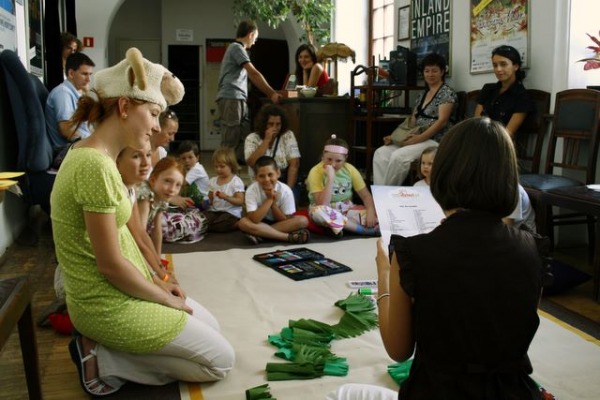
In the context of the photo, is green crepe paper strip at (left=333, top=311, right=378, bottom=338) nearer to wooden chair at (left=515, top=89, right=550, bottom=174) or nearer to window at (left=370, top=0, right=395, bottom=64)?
wooden chair at (left=515, top=89, right=550, bottom=174)

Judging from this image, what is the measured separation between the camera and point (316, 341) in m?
A: 2.45

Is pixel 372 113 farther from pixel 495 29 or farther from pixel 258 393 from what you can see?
pixel 258 393

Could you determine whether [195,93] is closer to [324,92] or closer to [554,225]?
[324,92]

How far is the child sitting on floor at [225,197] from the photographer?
4.60 metres

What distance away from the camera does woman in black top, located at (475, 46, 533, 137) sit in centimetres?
428

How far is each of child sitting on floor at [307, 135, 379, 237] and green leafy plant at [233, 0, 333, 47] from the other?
354 centimetres

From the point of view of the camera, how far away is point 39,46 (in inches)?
211

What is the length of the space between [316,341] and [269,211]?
203 centimetres

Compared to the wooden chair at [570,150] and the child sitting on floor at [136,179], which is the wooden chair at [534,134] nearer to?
the wooden chair at [570,150]

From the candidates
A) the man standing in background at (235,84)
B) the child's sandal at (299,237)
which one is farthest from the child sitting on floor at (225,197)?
the man standing in background at (235,84)

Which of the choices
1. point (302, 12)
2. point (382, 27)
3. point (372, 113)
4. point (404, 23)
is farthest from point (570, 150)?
point (302, 12)

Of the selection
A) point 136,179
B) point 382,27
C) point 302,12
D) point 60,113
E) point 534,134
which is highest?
point 302,12

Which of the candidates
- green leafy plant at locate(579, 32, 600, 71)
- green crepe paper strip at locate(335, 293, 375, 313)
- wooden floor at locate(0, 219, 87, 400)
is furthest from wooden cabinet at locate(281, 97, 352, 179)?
green crepe paper strip at locate(335, 293, 375, 313)

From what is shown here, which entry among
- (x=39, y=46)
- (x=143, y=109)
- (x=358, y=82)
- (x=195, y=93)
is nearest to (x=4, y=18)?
(x=39, y=46)
